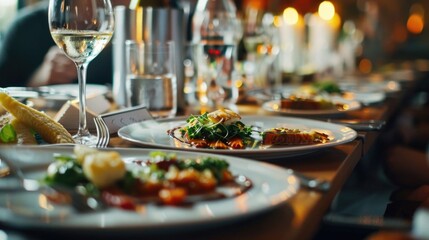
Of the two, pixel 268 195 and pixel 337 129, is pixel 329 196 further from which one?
pixel 337 129

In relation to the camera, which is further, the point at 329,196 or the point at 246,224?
the point at 329,196

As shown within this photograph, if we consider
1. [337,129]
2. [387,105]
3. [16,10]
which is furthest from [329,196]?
[16,10]

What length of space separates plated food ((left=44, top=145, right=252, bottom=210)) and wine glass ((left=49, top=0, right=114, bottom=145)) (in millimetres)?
399

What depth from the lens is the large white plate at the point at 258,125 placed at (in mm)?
1000

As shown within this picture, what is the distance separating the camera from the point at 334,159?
1067mm

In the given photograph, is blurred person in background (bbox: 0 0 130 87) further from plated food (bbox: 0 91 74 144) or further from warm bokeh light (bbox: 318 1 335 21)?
plated food (bbox: 0 91 74 144)

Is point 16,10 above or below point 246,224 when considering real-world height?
above

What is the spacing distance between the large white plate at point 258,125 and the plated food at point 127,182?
0.24 meters

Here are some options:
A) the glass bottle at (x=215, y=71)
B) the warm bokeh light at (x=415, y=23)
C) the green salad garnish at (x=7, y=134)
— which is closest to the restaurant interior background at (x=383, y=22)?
the warm bokeh light at (x=415, y=23)

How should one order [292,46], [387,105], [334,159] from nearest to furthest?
[334,159] → [387,105] → [292,46]

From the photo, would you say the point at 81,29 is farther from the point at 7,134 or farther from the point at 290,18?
the point at 290,18

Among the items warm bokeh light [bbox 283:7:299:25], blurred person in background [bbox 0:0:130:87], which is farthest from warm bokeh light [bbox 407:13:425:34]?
blurred person in background [bbox 0:0:130:87]

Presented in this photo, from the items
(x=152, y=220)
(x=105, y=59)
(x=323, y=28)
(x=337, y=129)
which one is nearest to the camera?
(x=152, y=220)

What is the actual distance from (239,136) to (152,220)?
0.57 metres
